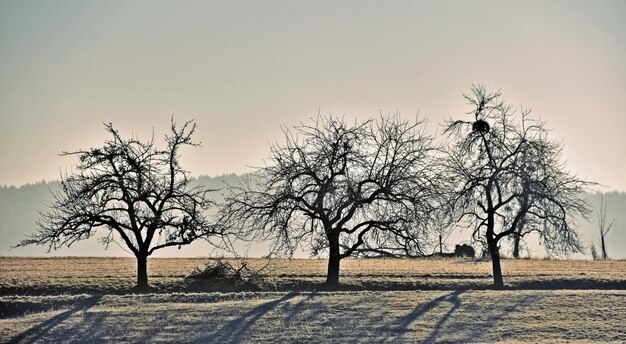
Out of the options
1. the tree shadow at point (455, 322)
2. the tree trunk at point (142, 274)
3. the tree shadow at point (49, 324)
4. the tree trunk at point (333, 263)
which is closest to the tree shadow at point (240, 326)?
the tree shadow at point (455, 322)

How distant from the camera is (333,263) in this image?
38750 millimetres

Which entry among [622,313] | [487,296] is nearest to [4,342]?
[487,296]

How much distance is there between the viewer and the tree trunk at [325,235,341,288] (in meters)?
38.0

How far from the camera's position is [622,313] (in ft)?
101

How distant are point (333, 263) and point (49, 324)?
1376 centimetres

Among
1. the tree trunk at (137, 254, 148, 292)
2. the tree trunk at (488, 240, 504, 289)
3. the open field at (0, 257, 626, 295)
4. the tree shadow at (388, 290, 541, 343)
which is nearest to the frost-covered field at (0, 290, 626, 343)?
the tree shadow at (388, 290, 541, 343)

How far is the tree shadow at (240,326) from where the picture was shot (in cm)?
2808

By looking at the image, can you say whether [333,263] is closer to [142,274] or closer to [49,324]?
[142,274]

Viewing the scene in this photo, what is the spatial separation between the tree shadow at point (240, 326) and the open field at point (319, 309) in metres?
0.04

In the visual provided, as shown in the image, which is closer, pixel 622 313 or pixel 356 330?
pixel 356 330

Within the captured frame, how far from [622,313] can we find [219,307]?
1550cm

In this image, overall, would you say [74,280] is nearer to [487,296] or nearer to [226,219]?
[226,219]

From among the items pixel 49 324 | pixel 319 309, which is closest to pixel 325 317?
pixel 319 309

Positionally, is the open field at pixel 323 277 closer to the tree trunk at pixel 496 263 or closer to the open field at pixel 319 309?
the open field at pixel 319 309
